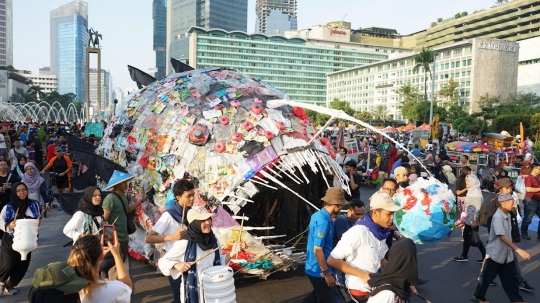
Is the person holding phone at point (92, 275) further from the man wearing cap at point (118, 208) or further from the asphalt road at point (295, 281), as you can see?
the asphalt road at point (295, 281)

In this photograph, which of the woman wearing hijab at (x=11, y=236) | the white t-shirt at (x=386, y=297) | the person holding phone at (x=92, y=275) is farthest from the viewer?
the woman wearing hijab at (x=11, y=236)

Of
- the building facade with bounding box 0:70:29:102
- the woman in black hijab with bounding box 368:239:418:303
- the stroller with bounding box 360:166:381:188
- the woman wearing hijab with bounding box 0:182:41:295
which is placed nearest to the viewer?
the woman in black hijab with bounding box 368:239:418:303

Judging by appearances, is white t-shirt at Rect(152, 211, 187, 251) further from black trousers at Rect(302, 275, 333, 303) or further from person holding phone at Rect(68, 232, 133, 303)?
black trousers at Rect(302, 275, 333, 303)

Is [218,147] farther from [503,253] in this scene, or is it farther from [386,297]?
[503,253]

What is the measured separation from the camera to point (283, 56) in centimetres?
11512

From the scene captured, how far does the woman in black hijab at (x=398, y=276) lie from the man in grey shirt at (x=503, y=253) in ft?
10.0

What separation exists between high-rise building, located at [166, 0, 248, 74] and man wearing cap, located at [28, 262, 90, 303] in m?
154

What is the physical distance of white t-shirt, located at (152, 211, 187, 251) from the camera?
4460mm

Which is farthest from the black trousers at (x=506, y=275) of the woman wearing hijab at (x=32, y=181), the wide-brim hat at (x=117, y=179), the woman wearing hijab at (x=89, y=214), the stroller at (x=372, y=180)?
the stroller at (x=372, y=180)

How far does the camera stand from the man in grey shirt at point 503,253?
550 centimetres

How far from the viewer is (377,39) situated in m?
139

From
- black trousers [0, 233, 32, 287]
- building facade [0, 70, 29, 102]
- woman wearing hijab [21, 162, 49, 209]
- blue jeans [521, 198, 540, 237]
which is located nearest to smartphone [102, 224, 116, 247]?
black trousers [0, 233, 32, 287]

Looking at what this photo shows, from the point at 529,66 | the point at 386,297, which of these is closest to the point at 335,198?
the point at 386,297

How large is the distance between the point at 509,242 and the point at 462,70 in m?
83.0
